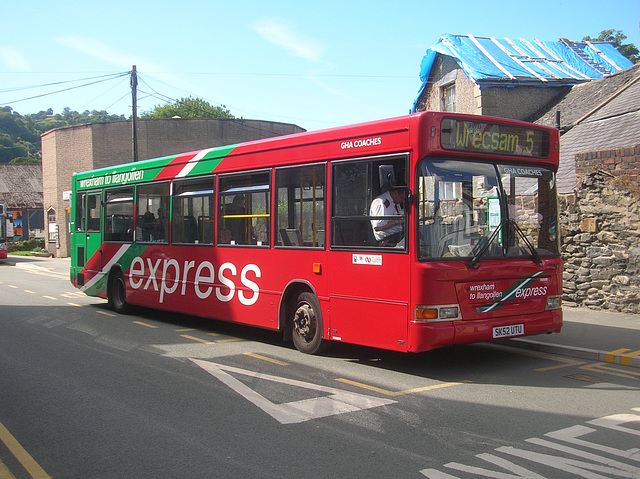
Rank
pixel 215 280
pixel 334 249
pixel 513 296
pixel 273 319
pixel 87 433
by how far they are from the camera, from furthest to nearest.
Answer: pixel 215 280 < pixel 273 319 < pixel 334 249 < pixel 513 296 < pixel 87 433

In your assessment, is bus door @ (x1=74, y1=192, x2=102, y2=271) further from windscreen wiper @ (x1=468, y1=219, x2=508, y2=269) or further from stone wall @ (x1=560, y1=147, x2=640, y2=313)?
stone wall @ (x1=560, y1=147, x2=640, y2=313)

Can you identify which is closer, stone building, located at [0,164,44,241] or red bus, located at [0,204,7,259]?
red bus, located at [0,204,7,259]

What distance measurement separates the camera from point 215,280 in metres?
10.6

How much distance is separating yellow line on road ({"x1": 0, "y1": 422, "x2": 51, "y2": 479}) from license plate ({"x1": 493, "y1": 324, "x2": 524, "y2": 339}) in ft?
16.7

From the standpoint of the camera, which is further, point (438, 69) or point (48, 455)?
point (438, 69)

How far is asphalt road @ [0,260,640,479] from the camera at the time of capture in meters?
4.66

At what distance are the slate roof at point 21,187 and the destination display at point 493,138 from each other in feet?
209

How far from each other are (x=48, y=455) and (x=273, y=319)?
182 inches

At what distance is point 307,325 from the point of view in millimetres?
8758

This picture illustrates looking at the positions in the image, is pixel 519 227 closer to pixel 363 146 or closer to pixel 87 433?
pixel 363 146

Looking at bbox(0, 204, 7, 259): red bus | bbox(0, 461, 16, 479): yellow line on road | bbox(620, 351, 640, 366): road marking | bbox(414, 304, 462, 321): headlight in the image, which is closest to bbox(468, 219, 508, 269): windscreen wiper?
bbox(414, 304, 462, 321): headlight

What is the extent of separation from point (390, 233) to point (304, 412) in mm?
2477

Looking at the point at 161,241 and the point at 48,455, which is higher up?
the point at 161,241

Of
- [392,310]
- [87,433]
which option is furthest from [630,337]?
[87,433]
